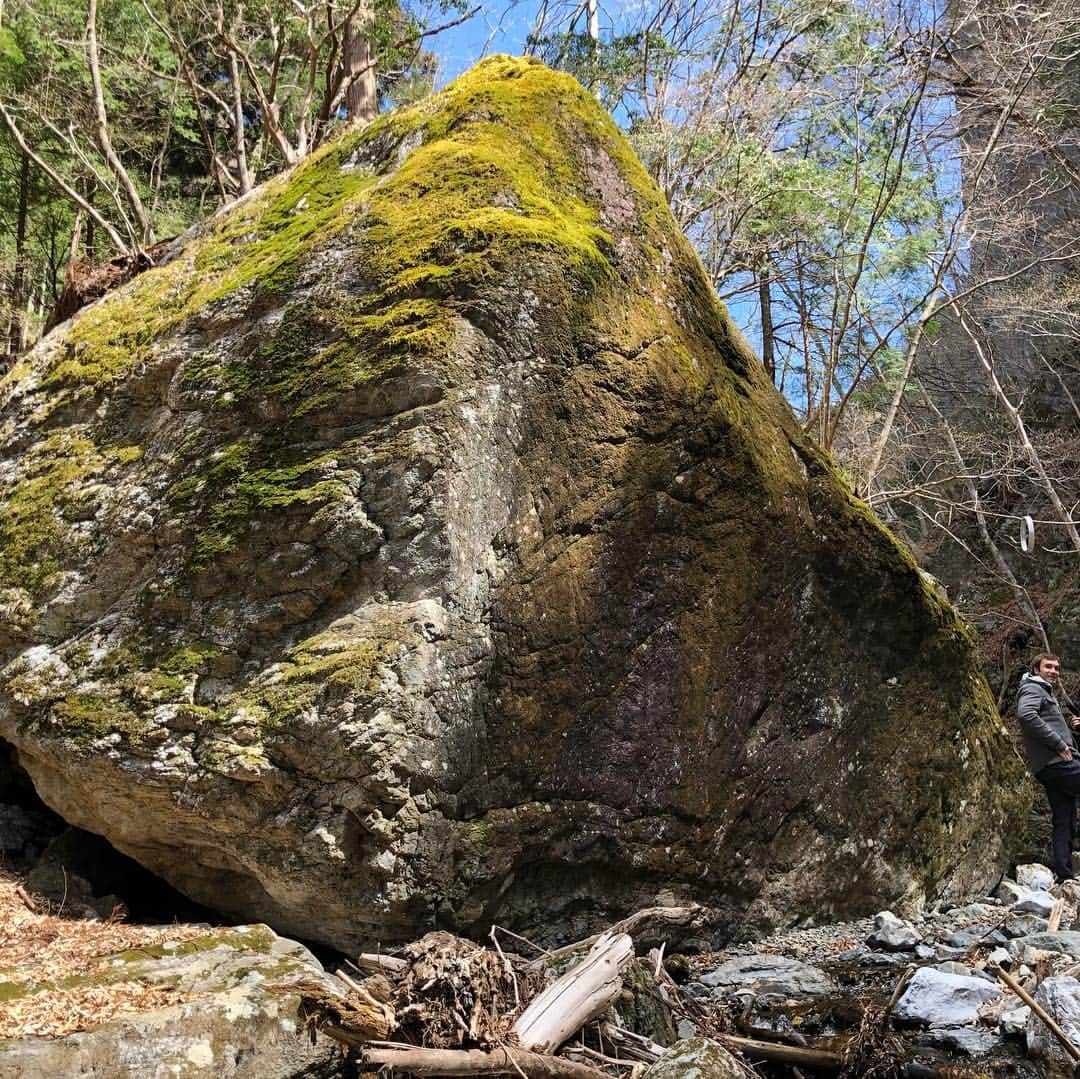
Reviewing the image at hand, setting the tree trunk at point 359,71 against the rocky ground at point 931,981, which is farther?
the tree trunk at point 359,71

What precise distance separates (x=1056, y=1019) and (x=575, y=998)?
2029mm

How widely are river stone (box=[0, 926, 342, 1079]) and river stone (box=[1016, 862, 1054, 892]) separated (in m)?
5.25

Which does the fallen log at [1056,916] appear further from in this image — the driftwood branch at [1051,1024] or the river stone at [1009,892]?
the driftwood branch at [1051,1024]

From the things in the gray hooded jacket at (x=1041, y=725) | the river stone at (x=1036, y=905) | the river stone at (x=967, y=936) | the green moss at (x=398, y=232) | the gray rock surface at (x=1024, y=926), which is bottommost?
the river stone at (x=967, y=936)

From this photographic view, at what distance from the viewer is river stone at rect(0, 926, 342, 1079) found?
3068 mm

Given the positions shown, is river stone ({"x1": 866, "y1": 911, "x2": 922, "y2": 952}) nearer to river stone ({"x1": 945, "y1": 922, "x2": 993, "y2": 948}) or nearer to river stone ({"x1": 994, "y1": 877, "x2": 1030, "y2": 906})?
river stone ({"x1": 945, "y1": 922, "x2": 993, "y2": 948})

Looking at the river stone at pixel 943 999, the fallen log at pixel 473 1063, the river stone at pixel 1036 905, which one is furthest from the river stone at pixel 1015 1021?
the fallen log at pixel 473 1063

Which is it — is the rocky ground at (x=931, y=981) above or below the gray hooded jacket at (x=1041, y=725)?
below

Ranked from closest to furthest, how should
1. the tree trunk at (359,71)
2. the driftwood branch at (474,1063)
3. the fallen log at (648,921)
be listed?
the driftwood branch at (474,1063)
the fallen log at (648,921)
the tree trunk at (359,71)

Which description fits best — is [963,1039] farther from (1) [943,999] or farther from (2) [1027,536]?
(2) [1027,536]

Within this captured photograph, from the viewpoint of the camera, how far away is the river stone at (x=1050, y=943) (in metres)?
4.54

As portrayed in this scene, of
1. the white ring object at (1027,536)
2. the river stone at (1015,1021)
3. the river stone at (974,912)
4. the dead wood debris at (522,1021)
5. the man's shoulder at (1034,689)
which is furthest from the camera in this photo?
the white ring object at (1027,536)

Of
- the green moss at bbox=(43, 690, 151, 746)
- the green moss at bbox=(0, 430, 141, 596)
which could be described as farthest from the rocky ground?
the green moss at bbox=(0, 430, 141, 596)

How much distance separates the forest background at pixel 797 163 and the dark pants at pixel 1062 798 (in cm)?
444
